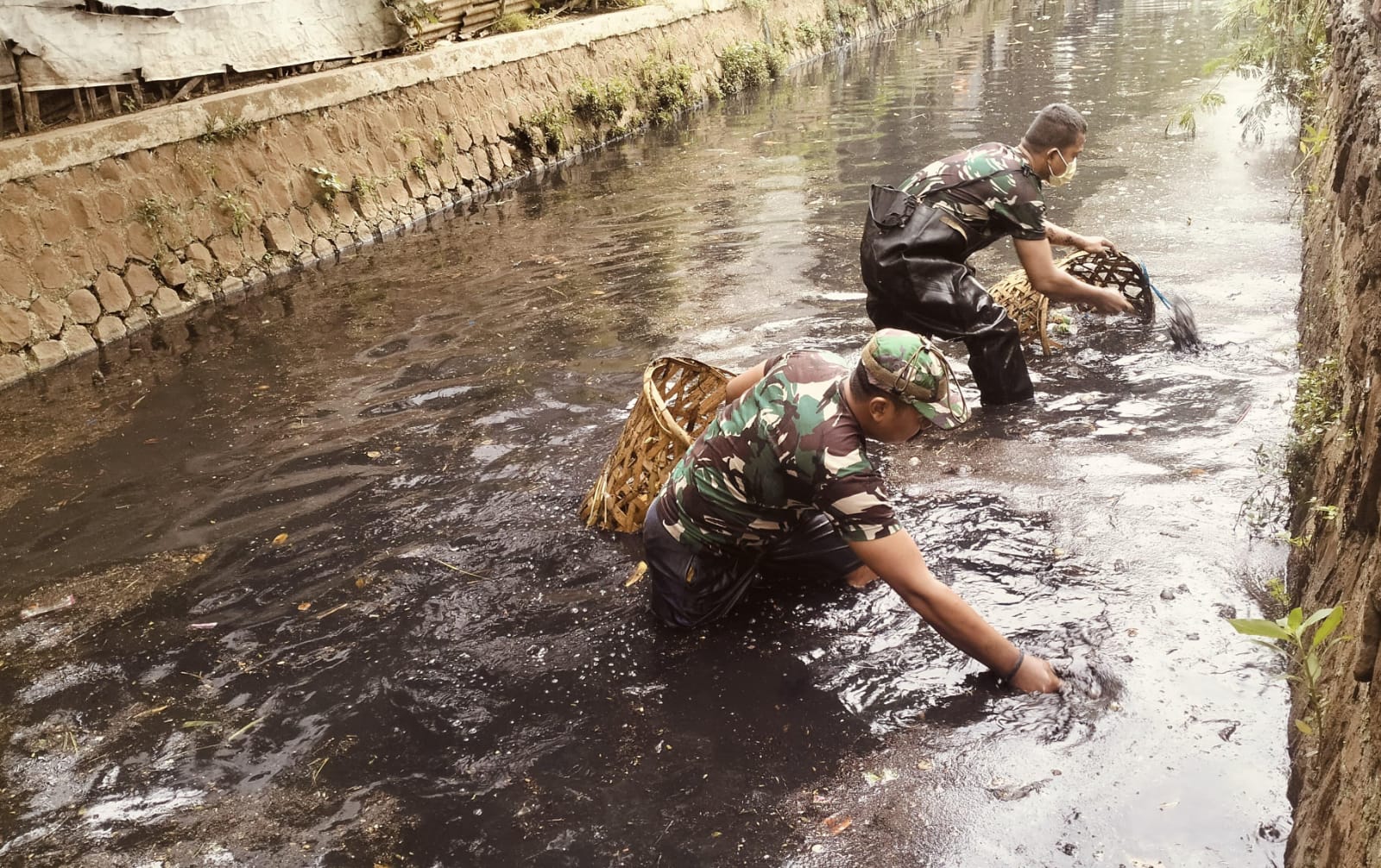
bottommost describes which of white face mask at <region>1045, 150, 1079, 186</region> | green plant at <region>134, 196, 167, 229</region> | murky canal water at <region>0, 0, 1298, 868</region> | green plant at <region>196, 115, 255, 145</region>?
murky canal water at <region>0, 0, 1298, 868</region>

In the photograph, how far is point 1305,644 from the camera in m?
3.25

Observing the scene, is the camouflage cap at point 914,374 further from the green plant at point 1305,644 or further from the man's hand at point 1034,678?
the green plant at point 1305,644

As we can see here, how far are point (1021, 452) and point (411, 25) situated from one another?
376 inches

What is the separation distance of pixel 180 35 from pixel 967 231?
7.89 meters

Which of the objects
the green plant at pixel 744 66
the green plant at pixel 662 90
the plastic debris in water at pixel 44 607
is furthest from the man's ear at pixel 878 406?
the green plant at pixel 744 66

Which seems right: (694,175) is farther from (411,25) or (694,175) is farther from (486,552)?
(486,552)

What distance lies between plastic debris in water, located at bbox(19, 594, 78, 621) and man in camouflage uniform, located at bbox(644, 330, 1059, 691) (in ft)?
9.01

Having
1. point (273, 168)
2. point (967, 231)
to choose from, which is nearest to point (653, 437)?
point (967, 231)

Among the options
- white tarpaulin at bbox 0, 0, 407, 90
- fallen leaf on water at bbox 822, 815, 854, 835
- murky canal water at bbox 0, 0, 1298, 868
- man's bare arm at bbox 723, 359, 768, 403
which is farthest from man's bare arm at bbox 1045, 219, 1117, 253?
white tarpaulin at bbox 0, 0, 407, 90

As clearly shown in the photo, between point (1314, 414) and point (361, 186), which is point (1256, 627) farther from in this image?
point (361, 186)

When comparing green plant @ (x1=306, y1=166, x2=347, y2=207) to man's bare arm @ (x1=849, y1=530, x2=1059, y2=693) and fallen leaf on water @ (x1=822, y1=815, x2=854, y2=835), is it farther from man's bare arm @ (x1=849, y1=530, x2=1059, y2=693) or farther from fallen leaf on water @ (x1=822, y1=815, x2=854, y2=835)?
fallen leaf on water @ (x1=822, y1=815, x2=854, y2=835)

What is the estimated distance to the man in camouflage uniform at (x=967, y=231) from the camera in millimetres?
5438

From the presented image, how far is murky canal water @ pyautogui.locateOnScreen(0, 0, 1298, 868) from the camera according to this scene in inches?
133

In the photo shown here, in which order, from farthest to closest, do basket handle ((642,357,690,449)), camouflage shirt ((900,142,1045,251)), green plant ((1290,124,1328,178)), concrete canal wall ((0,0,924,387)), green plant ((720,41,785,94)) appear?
green plant ((720,41,785,94)) < concrete canal wall ((0,0,924,387)) < green plant ((1290,124,1328,178)) < camouflage shirt ((900,142,1045,251)) < basket handle ((642,357,690,449))
